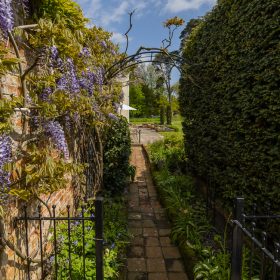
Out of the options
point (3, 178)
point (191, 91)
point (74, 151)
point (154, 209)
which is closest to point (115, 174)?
point (154, 209)

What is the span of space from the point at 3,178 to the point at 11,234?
22.5 inches

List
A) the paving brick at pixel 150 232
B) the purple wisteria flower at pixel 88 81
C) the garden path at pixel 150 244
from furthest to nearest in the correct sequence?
the paving brick at pixel 150 232 < the purple wisteria flower at pixel 88 81 < the garden path at pixel 150 244

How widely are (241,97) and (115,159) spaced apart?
9.79ft

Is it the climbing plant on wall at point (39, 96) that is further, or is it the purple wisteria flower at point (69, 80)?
the purple wisteria flower at point (69, 80)

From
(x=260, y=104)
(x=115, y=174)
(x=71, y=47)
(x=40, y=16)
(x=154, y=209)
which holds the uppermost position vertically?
(x=40, y=16)

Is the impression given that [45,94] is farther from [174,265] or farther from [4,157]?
[174,265]

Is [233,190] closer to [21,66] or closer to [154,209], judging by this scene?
[154,209]

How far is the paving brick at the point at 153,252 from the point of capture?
12.5 ft

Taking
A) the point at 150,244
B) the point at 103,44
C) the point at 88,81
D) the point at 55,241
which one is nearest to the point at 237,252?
the point at 55,241

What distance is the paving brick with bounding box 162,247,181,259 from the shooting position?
3.82 metres

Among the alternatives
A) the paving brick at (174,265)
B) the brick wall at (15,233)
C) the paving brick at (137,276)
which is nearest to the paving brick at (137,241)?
the paving brick at (174,265)

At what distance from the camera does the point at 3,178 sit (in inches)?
75.3

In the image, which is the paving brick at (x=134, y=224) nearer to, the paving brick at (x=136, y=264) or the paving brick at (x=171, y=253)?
the paving brick at (x=171, y=253)

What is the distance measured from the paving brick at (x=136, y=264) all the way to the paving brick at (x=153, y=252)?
0.51 ft
